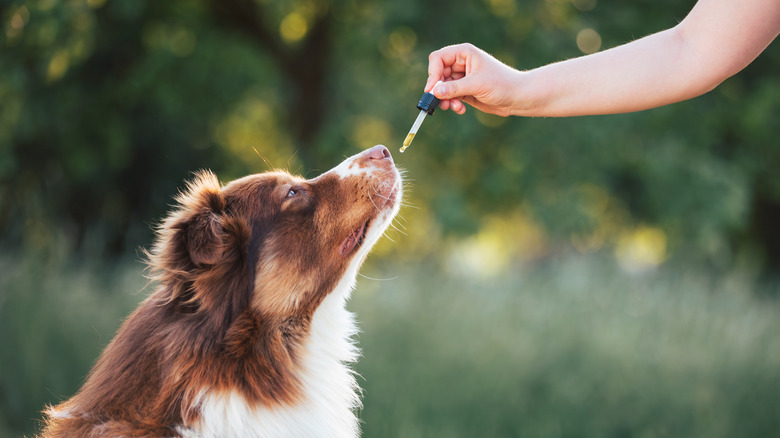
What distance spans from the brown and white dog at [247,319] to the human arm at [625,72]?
0.70m

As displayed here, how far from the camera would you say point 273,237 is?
3.02m

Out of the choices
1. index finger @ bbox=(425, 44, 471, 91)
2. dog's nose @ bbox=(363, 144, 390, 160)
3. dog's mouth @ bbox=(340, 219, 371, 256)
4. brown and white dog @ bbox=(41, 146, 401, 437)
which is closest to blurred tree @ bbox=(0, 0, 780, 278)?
dog's nose @ bbox=(363, 144, 390, 160)

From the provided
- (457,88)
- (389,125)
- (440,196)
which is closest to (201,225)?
(457,88)

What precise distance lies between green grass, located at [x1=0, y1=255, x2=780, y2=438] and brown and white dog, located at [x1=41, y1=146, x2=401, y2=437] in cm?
232

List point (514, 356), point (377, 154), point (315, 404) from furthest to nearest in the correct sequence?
point (514, 356) < point (377, 154) < point (315, 404)

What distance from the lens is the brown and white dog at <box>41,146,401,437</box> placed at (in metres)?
2.56

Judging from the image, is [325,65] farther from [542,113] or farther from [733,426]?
[542,113]

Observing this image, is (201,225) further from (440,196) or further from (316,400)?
(440,196)

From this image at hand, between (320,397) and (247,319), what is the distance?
0.51 m

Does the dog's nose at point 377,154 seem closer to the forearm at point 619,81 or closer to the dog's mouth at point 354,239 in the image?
the dog's mouth at point 354,239

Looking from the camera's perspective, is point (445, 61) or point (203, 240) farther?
point (445, 61)

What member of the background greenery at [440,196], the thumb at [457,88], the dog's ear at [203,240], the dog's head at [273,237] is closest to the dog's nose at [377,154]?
the dog's head at [273,237]

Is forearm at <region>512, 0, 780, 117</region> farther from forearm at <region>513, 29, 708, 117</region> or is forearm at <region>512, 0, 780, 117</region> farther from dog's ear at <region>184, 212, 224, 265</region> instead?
dog's ear at <region>184, 212, 224, 265</region>

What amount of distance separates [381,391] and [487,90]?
3.94m
